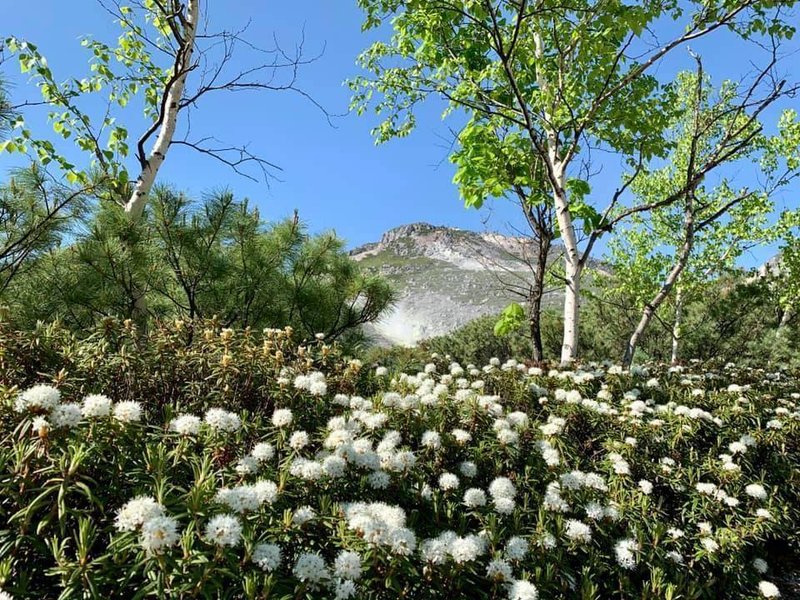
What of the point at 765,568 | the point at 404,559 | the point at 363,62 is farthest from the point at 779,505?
the point at 363,62

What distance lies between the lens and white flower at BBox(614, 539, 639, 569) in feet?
8.09

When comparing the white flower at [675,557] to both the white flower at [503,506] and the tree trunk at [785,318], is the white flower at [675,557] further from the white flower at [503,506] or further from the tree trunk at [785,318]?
the tree trunk at [785,318]

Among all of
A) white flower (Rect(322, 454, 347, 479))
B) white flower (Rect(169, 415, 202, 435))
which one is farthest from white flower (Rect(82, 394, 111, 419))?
white flower (Rect(322, 454, 347, 479))

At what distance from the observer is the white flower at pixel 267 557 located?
1.49m

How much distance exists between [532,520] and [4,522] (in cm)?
231

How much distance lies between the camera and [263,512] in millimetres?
1771

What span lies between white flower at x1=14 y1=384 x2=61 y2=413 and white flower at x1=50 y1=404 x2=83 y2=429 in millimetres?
27

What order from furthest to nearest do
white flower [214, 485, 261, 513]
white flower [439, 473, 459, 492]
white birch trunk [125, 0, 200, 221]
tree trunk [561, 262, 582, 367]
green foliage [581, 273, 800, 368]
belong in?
green foliage [581, 273, 800, 368] → tree trunk [561, 262, 582, 367] → white birch trunk [125, 0, 200, 221] → white flower [439, 473, 459, 492] → white flower [214, 485, 261, 513]

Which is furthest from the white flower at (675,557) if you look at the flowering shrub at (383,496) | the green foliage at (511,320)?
the green foliage at (511,320)

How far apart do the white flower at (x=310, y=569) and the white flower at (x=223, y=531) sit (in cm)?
23

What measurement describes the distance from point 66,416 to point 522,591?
184 cm

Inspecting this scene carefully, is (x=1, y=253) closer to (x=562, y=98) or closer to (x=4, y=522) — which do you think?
(x=4, y=522)

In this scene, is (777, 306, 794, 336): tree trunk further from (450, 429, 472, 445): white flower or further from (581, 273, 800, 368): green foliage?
(450, 429, 472, 445): white flower

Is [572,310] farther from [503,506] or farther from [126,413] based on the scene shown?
[126,413]
